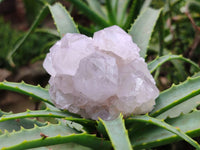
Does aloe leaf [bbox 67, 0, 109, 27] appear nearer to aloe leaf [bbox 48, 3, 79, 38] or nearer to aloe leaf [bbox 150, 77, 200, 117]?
aloe leaf [bbox 48, 3, 79, 38]

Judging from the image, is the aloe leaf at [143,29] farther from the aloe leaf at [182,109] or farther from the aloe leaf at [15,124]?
the aloe leaf at [15,124]

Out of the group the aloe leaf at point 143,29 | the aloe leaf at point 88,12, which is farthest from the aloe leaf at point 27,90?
the aloe leaf at point 88,12

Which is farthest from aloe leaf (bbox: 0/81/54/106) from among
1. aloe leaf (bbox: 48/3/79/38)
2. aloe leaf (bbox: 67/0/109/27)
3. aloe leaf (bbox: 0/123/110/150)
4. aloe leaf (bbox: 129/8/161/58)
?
aloe leaf (bbox: 67/0/109/27)

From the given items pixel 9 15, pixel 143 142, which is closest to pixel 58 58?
pixel 143 142

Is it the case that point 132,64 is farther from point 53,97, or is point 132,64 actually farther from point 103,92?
point 53,97

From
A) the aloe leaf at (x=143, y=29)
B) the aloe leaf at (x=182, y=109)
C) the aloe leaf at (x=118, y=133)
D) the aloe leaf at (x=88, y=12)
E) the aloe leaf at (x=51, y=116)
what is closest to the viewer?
the aloe leaf at (x=118, y=133)

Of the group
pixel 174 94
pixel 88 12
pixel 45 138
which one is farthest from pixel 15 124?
pixel 88 12
